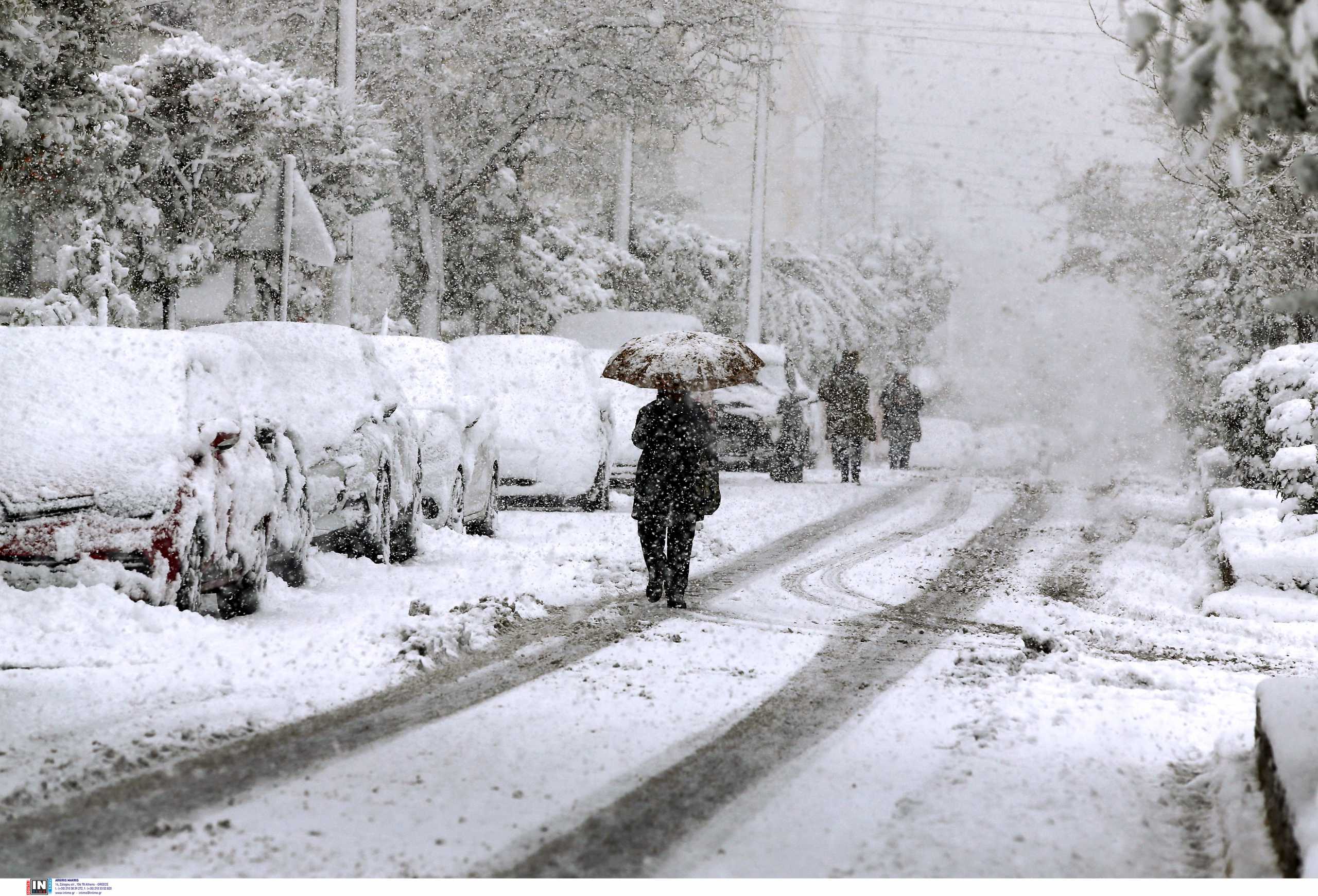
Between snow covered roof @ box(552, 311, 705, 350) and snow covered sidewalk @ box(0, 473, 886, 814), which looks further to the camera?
snow covered roof @ box(552, 311, 705, 350)

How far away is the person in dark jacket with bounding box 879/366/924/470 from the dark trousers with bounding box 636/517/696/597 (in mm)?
20160

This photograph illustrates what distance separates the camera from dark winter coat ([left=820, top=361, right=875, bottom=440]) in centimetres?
2392

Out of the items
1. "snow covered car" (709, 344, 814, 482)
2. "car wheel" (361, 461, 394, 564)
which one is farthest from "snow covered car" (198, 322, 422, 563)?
"snow covered car" (709, 344, 814, 482)

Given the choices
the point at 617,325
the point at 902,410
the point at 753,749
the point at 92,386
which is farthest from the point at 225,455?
the point at 902,410

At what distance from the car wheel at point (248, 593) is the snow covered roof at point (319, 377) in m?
1.36

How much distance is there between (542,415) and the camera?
669 inches

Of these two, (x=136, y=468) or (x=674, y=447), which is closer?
(x=136, y=468)

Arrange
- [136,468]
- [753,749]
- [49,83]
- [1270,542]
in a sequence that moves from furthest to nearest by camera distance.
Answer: [1270,542]
[49,83]
[136,468]
[753,749]

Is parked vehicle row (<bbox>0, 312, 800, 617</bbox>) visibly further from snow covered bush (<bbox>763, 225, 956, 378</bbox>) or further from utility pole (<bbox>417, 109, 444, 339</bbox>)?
snow covered bush (<bbox>763, 225, 956, 378</bbox>)

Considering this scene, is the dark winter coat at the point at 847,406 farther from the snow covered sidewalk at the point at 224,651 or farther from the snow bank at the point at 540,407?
the snow covered sidewalk at the point at 224,651

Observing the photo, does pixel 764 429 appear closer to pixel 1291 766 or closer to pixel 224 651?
pixel 224 651

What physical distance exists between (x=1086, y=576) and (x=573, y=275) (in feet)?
66.1

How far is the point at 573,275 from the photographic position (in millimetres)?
32125

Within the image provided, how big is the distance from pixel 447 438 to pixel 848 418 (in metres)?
11.3
